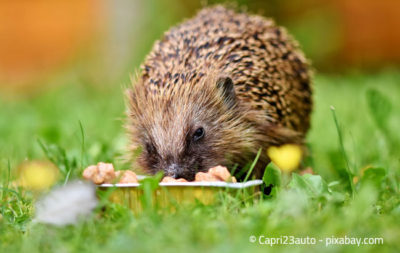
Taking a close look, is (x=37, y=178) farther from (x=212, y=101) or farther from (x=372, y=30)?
(x=372, y=30)

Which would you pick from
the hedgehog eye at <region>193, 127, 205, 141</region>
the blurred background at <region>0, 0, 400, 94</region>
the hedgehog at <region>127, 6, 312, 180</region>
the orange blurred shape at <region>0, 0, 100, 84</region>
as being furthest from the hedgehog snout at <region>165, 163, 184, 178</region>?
the orange blurred shape at <region>0, 0, 100, 84</region>

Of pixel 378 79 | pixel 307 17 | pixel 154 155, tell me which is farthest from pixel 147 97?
pixel 307 17

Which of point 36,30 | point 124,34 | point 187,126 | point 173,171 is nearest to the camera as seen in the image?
point 173,171

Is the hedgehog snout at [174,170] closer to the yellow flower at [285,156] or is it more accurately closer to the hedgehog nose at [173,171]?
the hedgehog nose at [173,171]

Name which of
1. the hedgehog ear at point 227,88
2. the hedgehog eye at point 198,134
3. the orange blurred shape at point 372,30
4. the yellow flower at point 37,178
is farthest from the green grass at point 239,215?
the orange blurred shape at point 372,30

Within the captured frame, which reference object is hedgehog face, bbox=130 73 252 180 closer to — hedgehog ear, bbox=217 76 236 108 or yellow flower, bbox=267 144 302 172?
hedgehog ear, bbox=217 76 236 108

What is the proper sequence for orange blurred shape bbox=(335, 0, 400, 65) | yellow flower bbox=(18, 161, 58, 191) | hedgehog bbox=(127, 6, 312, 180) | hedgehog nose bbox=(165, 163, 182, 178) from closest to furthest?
hedgehog nose bbox=(165, 163, 182, 178)
yellow flower bbox=(18, 161, 58, 191)
hedgehog bbox=(127, 6, 312, 180)
orange blurred shape bbox=(335, 0, 400, 65)

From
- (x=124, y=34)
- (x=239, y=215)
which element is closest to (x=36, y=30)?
(x=124, y=34)

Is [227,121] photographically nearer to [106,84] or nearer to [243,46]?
[243,46]
